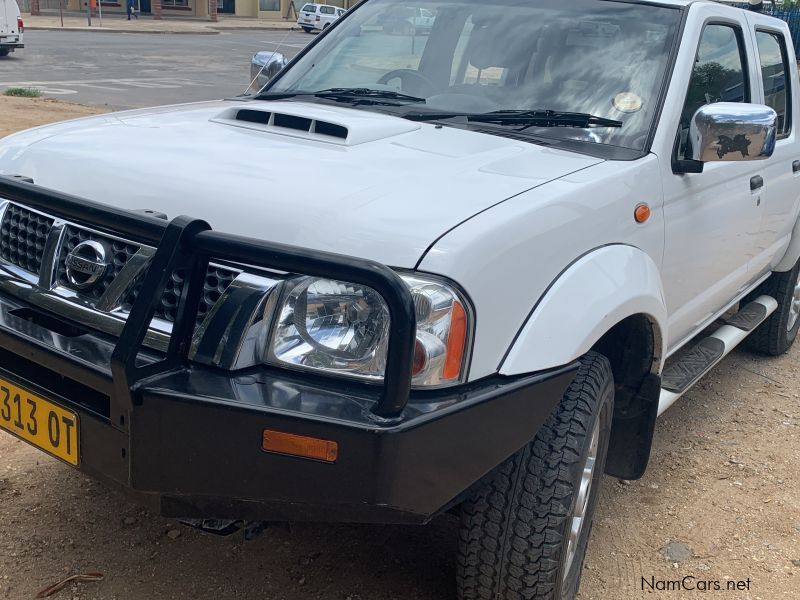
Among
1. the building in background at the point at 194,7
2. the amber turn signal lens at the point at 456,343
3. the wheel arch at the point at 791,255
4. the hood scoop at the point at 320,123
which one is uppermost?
the building in background at the point at 194,7

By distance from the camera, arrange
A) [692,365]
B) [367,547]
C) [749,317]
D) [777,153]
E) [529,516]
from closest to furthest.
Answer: [529,516] → [367,547] → [692,365] → [777,153] → [749,317]

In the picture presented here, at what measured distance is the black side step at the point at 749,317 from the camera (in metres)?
4.31

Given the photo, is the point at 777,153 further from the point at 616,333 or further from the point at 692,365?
the point at 616,333

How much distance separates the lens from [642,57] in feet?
10.6

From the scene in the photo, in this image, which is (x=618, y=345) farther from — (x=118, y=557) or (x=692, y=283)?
(x=118, y=557)

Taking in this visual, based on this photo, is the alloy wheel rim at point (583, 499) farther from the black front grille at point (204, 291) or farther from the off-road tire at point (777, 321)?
the off-road tire at point (777, 321)

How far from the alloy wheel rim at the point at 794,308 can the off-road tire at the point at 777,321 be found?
19 mm

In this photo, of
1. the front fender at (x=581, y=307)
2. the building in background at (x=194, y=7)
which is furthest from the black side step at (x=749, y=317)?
the building in background at (x=194, y=7)

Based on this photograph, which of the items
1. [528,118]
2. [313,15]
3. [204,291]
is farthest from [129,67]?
[204,291]

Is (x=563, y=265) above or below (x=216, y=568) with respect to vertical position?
above

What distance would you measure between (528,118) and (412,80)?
2.03 ft

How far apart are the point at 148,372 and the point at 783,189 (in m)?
3.47

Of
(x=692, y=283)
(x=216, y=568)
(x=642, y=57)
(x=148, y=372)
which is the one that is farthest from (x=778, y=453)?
(x=148, y=372)

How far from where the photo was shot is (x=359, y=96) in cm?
344
